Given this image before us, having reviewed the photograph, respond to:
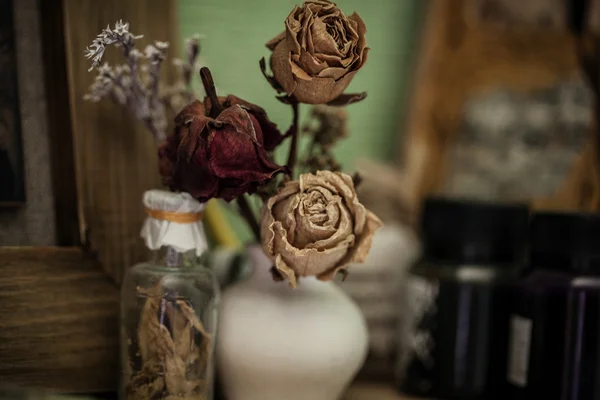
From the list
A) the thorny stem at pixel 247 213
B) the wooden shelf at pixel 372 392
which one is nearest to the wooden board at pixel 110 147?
the thorny stem at pixel 247 213

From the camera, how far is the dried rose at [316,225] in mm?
458

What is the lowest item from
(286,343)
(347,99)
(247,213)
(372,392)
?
(372,392)

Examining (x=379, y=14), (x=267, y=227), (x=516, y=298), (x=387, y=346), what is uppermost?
(x=379, y=14)

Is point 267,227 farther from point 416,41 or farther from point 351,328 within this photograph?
point 416,41

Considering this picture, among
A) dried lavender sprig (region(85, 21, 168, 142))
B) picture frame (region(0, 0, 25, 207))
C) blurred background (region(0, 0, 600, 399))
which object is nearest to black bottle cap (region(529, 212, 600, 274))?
blurred background (region(0, 0, 600, 399))

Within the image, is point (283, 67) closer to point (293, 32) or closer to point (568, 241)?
point (293, 32)

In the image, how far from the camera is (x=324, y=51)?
457mm

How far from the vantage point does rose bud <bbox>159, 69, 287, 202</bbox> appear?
0.45m

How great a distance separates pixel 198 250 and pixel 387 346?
0.35 meters

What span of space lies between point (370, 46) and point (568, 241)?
1.27ft

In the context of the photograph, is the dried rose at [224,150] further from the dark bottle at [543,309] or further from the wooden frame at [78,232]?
the dark bottle at [543,309]

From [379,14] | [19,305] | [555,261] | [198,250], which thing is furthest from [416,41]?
[19,305]

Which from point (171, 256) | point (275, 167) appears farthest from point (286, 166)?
point (171, 256)

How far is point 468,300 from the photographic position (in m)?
0.67
